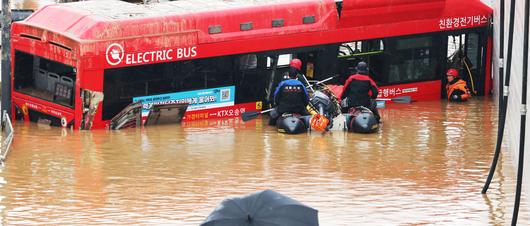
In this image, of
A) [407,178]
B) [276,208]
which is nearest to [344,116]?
[407,178]

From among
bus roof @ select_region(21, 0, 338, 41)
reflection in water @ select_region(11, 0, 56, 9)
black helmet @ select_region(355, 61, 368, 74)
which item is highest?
reflection in water @ select_region(11, 0, 56, 9)

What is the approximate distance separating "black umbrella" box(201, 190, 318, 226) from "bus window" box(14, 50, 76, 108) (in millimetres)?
14332

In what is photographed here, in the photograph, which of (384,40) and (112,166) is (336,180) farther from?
(384,40)

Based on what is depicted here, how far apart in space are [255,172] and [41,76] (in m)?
5.86

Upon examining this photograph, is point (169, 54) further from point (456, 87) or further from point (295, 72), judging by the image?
point (456, 87)

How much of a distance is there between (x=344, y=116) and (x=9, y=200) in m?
7.99

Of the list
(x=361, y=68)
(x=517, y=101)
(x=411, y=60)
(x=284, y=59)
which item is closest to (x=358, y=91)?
(x=361, y=68)

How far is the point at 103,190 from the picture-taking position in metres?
19.8

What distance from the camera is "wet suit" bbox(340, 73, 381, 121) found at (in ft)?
81.9

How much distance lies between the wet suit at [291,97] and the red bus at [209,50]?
1446mm

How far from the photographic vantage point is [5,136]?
78.3 ft

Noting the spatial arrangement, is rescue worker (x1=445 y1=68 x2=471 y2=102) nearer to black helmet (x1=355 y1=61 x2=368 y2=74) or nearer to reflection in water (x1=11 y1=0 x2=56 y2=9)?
black helmet (x1=355 y1=61 x2=368 y2=74)

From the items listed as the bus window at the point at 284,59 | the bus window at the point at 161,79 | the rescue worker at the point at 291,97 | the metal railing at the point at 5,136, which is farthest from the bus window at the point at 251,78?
the metal railing at the point at 5,136

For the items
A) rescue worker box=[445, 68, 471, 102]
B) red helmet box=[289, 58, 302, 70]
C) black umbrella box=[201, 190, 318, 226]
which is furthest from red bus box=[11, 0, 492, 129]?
black umbrella box=[201, 190, 318, 226]
